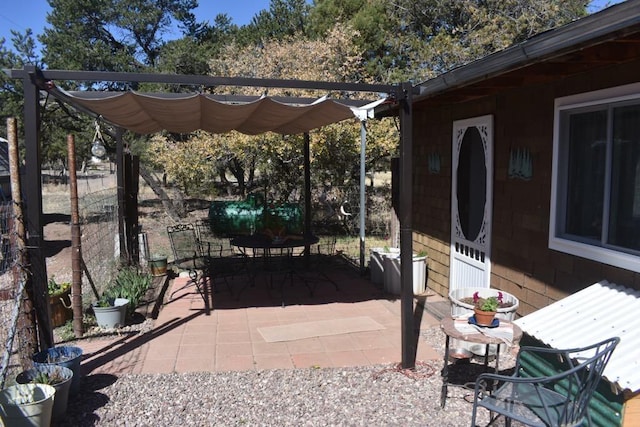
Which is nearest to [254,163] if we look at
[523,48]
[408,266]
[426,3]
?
[426,3]

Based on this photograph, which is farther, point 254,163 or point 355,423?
point 254,163

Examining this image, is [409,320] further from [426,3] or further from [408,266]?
[426,3]

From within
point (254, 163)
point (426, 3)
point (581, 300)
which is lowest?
point (581, 300)

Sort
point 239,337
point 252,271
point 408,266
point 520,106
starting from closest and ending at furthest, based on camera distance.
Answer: point 408,266 → point 520,106 → point 239,337 → point 252,271

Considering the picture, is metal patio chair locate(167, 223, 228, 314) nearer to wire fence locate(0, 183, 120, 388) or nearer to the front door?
wire fence locate(0, 183, 120, 388)

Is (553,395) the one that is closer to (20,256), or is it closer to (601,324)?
(601,324)

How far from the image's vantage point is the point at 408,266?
13.9 feet

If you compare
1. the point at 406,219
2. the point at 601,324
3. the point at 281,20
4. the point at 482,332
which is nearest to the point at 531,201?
the point at 406,219

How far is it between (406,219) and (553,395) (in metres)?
1.76

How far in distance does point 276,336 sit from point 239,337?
0.38 metres

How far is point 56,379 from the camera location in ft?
11.2

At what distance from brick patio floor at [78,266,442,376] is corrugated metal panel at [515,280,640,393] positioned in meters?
1.40

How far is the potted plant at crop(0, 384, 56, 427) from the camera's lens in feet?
9.50

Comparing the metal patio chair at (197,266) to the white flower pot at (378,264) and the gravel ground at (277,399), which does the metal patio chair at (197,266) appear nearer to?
the gravel ground at (277,399)
